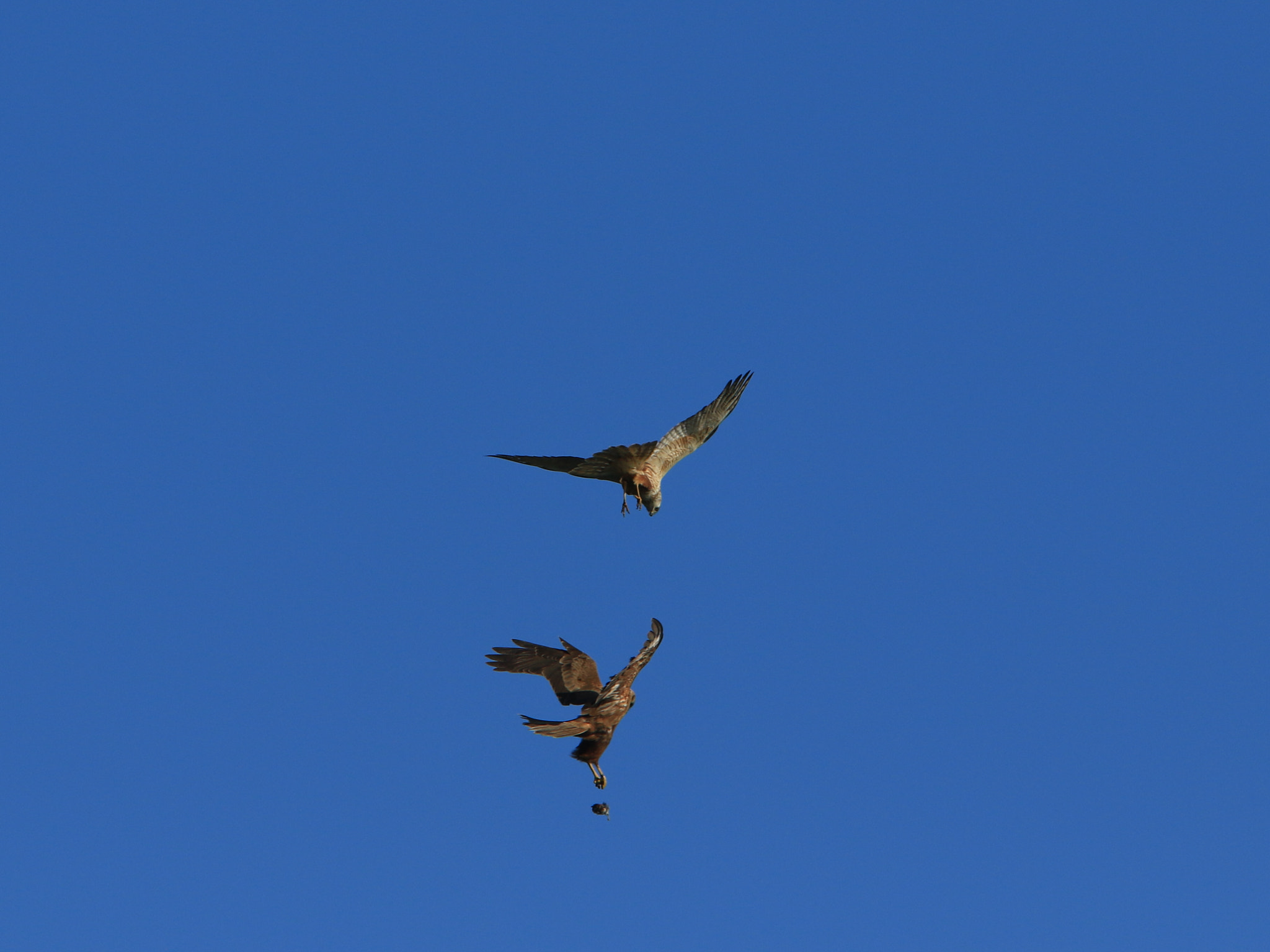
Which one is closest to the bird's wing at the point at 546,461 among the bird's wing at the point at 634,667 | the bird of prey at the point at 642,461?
the bird of prey at the point at 642,461

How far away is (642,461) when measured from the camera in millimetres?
26906

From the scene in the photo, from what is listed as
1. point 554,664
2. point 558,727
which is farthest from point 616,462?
point 558,727

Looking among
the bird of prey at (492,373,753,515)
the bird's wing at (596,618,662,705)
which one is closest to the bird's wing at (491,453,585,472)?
the bird of prey at (492,373,753,515)

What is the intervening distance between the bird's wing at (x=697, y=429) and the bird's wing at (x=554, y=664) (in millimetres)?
6439

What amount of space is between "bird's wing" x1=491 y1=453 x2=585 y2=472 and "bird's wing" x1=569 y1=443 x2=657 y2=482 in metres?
0.19

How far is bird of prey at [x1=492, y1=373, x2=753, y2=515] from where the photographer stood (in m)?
26.5

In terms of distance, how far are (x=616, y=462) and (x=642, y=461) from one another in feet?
2.14

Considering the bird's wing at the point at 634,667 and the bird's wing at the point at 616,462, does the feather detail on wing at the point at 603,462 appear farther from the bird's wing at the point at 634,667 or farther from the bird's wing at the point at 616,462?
the bird's wing at the point at 634,667

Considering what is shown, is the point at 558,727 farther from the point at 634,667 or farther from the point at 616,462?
the point at 616,462

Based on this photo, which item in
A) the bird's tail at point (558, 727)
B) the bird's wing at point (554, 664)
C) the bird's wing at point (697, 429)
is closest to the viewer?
the bird's tail at point (558, 727)

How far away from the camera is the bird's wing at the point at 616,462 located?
26125 mm

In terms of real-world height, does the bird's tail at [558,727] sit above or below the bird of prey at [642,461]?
below

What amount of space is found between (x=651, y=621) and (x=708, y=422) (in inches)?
332

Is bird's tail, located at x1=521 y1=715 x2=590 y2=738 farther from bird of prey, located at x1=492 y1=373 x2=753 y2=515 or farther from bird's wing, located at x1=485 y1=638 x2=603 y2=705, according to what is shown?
bird of prey, located at x1=492 y1=373 x2=753 y2=515
